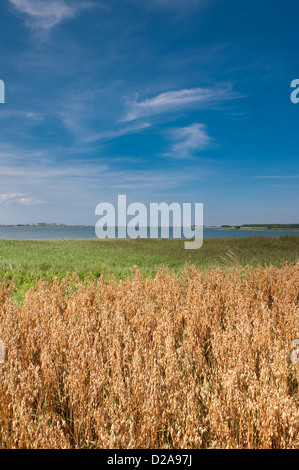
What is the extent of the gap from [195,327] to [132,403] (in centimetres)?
218

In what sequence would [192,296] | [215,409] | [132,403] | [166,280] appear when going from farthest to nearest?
[166,280], [192,296], [132,403], [215,409]

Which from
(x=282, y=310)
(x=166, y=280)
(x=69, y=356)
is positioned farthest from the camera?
(x=166, y=280)

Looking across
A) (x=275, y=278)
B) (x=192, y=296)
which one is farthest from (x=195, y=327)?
(x=275, y=278)

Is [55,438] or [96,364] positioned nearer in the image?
[55,438]

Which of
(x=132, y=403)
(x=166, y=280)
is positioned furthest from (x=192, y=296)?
(x=132, y=403)

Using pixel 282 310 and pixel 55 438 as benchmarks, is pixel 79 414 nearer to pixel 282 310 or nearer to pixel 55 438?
pixel 55 438

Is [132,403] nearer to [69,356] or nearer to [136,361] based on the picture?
[136,361]

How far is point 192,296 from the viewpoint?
6.46 meters

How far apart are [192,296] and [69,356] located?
3421mm
